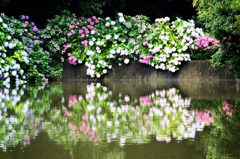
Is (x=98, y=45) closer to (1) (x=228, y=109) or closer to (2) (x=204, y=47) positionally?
(2) (x=204, y=47)

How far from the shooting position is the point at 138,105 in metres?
5.42

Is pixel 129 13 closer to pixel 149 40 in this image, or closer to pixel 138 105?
pixel 149 40

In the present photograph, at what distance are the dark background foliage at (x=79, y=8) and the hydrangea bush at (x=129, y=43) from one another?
2.49 meters

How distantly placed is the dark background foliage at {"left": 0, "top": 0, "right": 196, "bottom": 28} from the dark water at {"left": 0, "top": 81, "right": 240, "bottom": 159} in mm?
6820

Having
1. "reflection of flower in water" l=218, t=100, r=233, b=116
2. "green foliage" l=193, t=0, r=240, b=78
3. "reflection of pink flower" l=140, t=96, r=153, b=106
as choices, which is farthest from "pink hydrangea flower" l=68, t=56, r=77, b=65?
"reflection of flower in water" l=218, t=100, r=233, b=116

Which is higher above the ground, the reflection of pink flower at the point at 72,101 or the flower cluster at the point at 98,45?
the flower cluster at the point at 98,45

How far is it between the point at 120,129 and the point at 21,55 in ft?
22.4

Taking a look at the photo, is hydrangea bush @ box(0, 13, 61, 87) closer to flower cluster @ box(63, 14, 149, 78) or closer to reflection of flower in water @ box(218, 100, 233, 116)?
flower cluster @ box(63, 14, 149, 78)

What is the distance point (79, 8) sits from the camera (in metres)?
16.2

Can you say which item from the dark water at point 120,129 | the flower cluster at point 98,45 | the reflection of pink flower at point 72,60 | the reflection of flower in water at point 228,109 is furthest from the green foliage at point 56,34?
the reflection of flower in water at point 228,109

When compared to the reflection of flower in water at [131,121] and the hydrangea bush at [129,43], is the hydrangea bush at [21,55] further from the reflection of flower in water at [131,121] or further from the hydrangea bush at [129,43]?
the reflection of flower in water at [131,121]

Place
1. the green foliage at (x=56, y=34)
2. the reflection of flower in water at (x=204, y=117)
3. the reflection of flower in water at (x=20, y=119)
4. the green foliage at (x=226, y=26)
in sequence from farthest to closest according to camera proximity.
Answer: the green foliage at (x=56, y=34) → the green foliage at (x=226, y=26) → the reflection of flower in water at (x=204, y=117) → the reflection of flower in water at (x=20, y=119)

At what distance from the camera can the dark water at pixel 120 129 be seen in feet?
9.02

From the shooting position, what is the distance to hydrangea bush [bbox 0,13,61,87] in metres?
9.54
